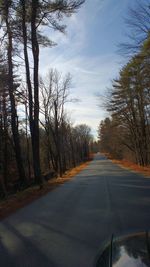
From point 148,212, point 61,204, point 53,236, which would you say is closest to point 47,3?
point 61,204

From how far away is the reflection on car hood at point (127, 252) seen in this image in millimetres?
2597

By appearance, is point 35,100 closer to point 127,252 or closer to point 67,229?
point 67,229

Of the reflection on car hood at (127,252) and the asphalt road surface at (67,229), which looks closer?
the reflection on car hood at (127,252)

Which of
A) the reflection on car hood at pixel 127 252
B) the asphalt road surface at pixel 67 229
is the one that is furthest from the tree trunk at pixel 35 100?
the reflection on car hood at pixel 127 252

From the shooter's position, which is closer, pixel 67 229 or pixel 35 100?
pixel 67 229

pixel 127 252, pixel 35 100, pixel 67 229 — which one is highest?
pixel 35 100

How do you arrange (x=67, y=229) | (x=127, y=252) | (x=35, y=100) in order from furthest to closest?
(x=35, y=100), (x=67, y=229), (x=127, y=252)

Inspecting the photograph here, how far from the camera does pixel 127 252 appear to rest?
9.48 ft

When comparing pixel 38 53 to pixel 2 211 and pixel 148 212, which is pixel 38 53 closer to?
pixel 2 211

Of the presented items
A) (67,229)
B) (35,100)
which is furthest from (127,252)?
(35,100)

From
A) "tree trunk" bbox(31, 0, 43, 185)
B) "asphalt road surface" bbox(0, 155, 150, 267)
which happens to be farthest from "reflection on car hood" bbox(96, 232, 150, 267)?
"tree trunk" bbox(31, 0, 43, 185)

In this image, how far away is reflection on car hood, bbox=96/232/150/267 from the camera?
260 centimetres

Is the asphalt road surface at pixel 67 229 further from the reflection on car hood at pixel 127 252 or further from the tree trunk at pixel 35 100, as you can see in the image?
the tree trunk at pixel 35 100

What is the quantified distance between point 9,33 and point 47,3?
3416 mm
